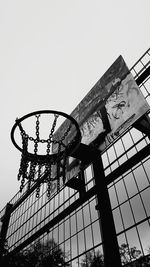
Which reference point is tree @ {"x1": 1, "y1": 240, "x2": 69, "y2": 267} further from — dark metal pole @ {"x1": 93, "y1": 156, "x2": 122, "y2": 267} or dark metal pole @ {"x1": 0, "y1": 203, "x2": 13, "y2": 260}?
dark metal pole @ {"x1": 93, "y1": 156, "x2": 122, "y2": 267}

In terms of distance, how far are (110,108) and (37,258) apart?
9852 millimetres

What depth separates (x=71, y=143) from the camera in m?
5.96

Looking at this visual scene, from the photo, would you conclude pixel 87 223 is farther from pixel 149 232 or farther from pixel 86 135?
pixel 86 135

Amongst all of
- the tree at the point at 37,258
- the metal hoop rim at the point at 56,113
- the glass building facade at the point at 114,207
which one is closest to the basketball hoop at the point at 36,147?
the metal hoop rim at the point at 56,113

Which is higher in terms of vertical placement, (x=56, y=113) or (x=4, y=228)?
(x=4, y=228)

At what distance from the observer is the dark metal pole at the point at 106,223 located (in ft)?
18.7

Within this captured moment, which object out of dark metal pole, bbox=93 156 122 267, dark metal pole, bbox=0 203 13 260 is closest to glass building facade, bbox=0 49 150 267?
dark metal pole, bbox=93 156 122 267

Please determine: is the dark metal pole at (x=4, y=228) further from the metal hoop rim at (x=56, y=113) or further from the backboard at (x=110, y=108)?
Result: the metal hoop rim at (x=56, y=113)

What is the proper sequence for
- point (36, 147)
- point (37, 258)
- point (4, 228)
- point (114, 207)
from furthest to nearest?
point (4, 228) < point (37, 258) < point (114, 207) < point (36, 147)

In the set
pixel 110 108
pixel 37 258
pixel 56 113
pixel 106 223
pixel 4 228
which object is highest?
pixel 4 228

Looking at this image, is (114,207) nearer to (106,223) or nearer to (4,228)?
(106,223)

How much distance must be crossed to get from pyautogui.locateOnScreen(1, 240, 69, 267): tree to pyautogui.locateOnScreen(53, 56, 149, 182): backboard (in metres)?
6.88

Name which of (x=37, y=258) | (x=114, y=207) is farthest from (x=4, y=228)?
(x=114, y=207)

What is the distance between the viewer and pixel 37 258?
1153 centimetres
